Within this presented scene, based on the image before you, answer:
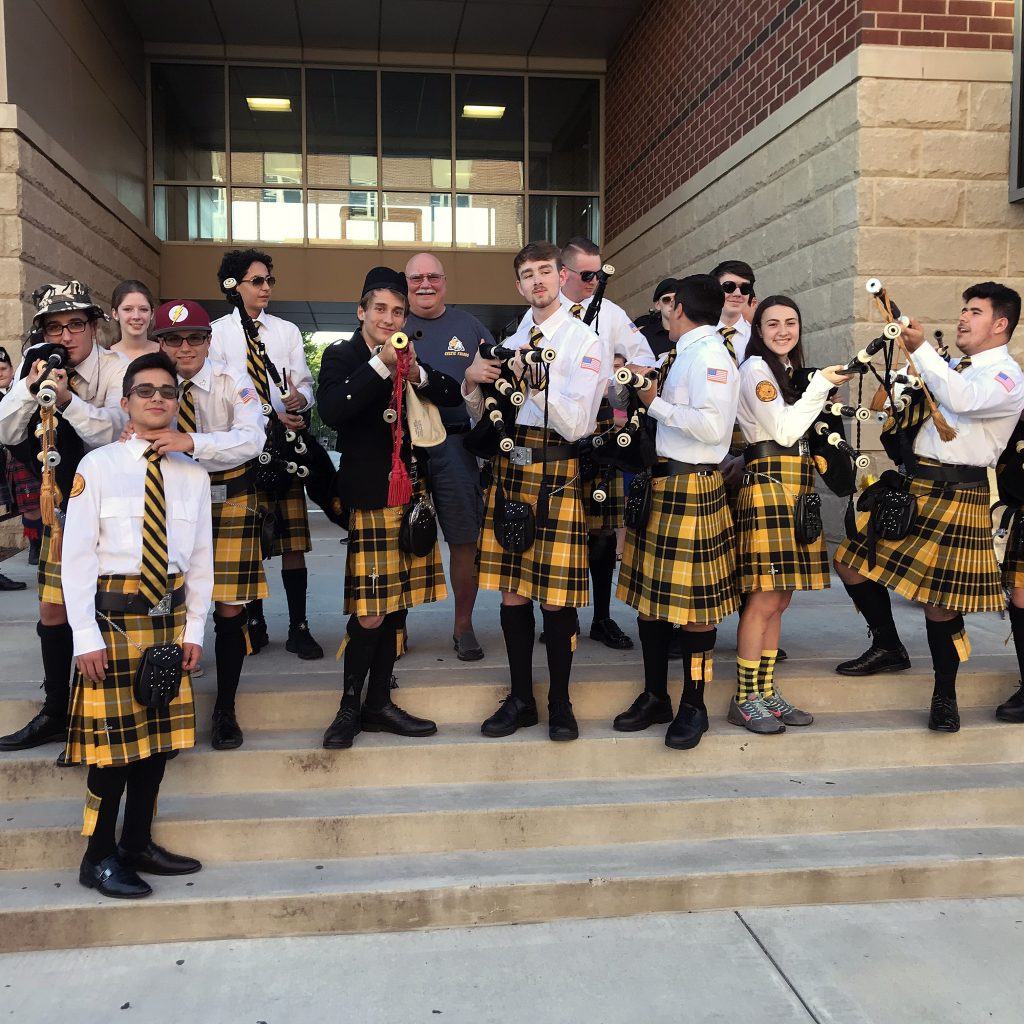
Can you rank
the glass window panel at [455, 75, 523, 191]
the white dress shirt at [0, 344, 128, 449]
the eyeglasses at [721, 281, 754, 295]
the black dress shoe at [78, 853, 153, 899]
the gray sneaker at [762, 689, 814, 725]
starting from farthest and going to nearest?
the glass window panel at [455, 75, 523, 191] → the eyeglasses at [721, 281, 754, 295] → the gray sneaker at [762, 689, 814, 725] → the white dress shirt at [0, 344, 128, 449] → the black dress shoe at [78, 853, 153, 899]

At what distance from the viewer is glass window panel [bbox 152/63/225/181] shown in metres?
11.0

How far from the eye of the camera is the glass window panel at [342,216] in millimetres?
11438

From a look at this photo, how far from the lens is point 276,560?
710cm

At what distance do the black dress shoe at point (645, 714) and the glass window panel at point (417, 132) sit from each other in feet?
30.5

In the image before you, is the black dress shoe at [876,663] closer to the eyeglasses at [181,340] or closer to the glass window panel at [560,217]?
the eyeglasses at [181,340]

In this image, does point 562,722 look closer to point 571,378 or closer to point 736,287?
point 571,378

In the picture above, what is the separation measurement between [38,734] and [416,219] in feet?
30.2

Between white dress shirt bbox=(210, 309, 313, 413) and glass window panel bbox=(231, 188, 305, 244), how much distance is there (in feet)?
25.0

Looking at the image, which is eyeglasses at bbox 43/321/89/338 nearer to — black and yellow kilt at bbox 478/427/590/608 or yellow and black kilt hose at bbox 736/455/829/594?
black and yellow kilt at bbox 478/427/590/608

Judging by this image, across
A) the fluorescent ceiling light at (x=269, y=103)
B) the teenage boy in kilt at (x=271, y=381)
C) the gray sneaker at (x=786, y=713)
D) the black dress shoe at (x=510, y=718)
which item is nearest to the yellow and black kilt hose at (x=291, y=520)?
the teenage boy in kilt at (x=271, y=381)

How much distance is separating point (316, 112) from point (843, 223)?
24.9ft

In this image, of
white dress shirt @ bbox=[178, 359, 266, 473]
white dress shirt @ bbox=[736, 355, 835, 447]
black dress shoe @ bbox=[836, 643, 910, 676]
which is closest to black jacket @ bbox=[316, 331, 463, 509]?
white dress shirt @ bbox=[178, 359, 266, 473]

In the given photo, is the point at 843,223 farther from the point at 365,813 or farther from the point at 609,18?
the point at 609,18

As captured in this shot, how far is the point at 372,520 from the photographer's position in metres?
3.45
